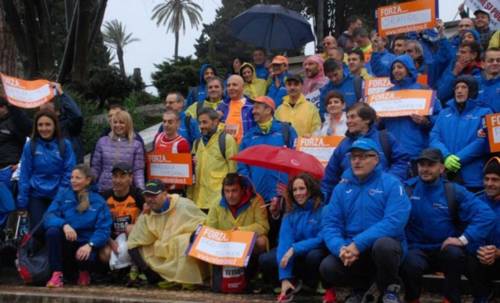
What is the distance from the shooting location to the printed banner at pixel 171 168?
30.7ft

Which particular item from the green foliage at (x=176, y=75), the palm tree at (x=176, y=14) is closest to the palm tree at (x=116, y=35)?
the palm tree at (x=176, y=14)

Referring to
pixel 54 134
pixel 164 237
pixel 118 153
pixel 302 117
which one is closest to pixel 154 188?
pixel 164 237

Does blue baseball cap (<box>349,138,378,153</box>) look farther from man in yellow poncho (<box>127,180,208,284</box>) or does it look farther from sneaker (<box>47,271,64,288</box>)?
sneaker (<box>47,271,64,288</box>)

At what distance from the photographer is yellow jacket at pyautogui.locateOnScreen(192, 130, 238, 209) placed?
911 cm

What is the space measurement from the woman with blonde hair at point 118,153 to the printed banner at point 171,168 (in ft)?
0.68

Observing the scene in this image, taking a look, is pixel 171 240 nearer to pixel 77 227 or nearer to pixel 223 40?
pixel 77 227

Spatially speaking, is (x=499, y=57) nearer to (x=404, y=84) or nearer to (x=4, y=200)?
(x=404, y=84)

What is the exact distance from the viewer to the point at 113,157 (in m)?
9.45

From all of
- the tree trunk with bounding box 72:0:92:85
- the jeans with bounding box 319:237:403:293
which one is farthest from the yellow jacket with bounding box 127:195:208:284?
the tree trunk with bounding box 72:0:92:85

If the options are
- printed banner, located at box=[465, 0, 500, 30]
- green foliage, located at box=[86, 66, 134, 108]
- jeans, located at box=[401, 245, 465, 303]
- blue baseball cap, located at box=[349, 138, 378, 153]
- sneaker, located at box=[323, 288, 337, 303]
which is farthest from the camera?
green foliage, located at box=[86, 66, 134, 108]

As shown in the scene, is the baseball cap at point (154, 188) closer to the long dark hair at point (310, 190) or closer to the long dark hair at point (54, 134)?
the long dark hair at point (54, 134)

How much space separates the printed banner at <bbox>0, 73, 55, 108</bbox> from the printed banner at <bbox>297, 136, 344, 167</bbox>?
3.49 meters

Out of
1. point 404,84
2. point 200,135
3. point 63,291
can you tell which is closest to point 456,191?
point 404,84

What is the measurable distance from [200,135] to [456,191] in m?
3.87
